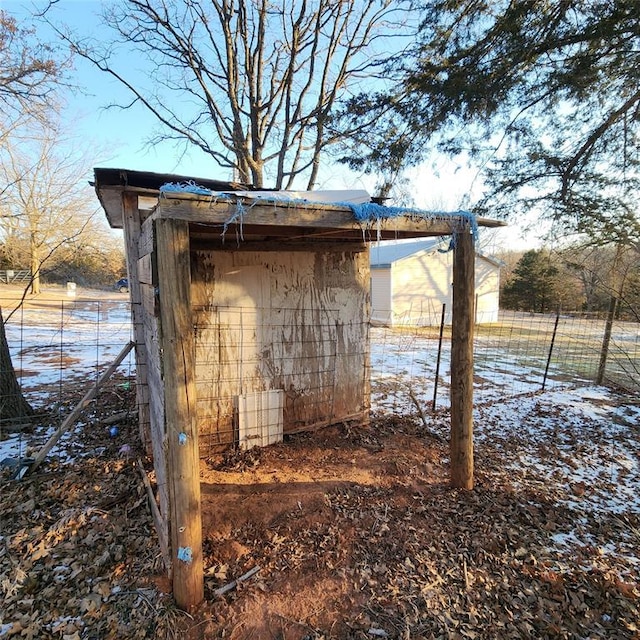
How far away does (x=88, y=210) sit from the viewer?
18641 millimetres

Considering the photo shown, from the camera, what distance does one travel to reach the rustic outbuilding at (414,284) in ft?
59.0

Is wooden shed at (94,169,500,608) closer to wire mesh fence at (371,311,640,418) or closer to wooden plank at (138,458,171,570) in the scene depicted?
wooden plank at (138,458,171,570)

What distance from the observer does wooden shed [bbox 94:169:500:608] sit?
2.16 meters

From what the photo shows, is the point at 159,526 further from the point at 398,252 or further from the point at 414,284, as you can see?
the point at 398,252

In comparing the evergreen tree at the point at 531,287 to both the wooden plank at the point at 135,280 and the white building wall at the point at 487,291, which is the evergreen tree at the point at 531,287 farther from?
the wooden plank at the point at 135,280

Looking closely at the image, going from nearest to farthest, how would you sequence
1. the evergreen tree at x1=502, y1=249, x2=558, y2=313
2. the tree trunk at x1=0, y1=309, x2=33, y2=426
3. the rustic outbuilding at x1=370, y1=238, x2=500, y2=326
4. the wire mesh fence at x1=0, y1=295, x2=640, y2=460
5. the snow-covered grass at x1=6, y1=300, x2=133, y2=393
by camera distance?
the tree trunk at x1=0, y1=309, x2=33, y2=426 → the wire mesh fence at x1=0, y1=295, x2=640, y2=460 → the snow-covered grass at x1=6, y1=300, x2=133, y2=393 → the rustic outbuilding at x1=370, y1=238, x2=500, y2=326 → the evergreen tree at x1=502, y1=249, x2=558, y2=313

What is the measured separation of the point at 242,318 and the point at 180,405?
2.06 metres

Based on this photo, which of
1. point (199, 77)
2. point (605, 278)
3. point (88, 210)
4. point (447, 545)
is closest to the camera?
point (447, 545)

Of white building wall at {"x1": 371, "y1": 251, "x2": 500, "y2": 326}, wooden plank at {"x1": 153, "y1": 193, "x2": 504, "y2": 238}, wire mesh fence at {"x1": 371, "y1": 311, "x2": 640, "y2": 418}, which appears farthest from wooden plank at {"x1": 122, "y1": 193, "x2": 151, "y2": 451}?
white building wall at {"x1": 371, "y1": 251, "x2": 500, "y2": 326}

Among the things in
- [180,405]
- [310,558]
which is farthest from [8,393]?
[310,558]

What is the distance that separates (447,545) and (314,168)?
12.0 metres

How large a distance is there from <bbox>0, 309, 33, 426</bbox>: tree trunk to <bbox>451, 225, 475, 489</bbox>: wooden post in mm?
5182

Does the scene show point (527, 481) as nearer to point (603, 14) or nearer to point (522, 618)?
point (522, 618)

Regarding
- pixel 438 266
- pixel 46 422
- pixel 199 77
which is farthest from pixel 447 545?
pixel 438 266
